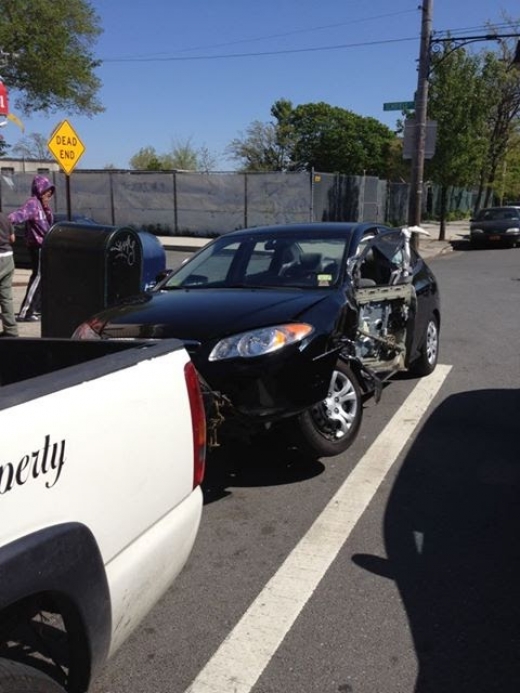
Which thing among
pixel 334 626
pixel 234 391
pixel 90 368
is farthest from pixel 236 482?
pixel 90 368

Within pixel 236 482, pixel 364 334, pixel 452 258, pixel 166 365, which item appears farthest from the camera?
pixel 452 258

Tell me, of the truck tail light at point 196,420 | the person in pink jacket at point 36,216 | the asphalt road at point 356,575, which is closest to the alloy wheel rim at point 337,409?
the asphalt road at point 356,575

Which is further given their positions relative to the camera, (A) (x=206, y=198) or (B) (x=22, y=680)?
(A) (x=206, y=198)

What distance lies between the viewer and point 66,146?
38.2 ft

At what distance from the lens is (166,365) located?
229cm

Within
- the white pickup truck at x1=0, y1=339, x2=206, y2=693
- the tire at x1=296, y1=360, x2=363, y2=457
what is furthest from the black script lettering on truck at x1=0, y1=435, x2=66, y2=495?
the tire at x1=296, y1=360, x2=363, y2=457

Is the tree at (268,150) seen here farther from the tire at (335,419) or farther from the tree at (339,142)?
the tire at (335,419)

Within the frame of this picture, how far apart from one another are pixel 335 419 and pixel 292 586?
1623mm

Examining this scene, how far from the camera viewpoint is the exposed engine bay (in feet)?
19.0

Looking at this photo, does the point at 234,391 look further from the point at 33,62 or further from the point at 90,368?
the point at 33,62

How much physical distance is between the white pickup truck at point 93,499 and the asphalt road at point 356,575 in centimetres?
64

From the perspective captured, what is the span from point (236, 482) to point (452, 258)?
18908 mm

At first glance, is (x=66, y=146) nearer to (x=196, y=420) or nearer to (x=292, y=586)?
(x=292, y=586)

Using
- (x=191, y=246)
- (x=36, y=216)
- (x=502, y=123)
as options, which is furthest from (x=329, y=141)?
(x=36, y=216)
